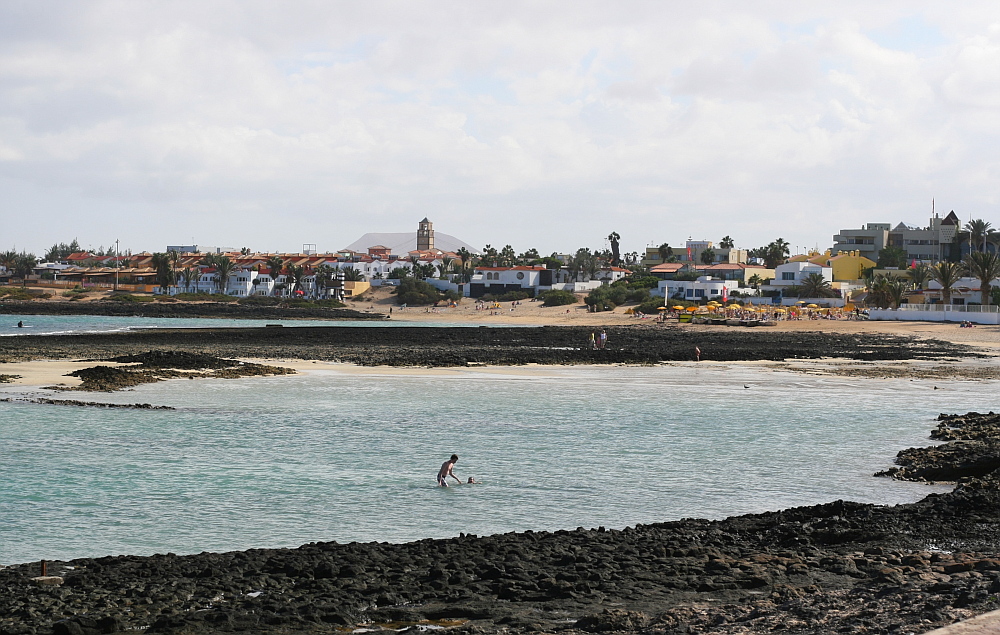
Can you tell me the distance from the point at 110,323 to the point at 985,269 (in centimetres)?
6699

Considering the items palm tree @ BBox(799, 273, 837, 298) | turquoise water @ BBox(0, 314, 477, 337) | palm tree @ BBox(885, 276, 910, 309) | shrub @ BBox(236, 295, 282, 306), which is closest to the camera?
turquoise water @ BBox(0, 314, 477, 337)

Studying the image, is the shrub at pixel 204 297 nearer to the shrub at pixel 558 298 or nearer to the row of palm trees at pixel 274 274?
the row of palm trees at pixel 274 274

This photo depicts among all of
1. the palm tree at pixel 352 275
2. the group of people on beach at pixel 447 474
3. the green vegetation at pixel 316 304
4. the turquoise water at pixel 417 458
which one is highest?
the palm tree at pixel 352 275

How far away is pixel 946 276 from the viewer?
256 feet

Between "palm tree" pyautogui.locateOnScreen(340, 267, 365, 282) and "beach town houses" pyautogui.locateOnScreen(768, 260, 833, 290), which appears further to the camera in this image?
"palm tree" pyautogui.locateOnScreen(340, 267, 365, 282)

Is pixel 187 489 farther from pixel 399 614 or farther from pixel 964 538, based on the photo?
pixel 964 538

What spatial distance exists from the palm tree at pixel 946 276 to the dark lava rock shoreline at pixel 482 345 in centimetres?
1615

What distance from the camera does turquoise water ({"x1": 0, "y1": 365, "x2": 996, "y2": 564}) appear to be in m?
15.9

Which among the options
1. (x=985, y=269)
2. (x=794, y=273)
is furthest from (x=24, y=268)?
(x=985, y=269)

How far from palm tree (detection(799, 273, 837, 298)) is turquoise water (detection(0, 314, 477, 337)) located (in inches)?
1280

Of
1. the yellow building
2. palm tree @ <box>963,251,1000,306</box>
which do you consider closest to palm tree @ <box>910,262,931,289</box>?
the yellow building

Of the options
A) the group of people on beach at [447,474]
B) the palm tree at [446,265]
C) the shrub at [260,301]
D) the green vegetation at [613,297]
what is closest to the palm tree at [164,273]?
the shrub at [260,301]

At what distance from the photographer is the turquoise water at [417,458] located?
15.9 metres

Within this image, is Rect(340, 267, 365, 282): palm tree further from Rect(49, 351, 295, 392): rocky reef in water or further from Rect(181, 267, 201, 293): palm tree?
Rect(49, 351, 295, 392): rocky reef in water
